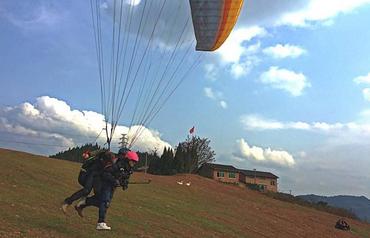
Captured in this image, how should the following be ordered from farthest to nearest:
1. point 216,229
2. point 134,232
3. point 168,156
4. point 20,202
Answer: point 168,156
point 216,229
point 20,202
point 134,232

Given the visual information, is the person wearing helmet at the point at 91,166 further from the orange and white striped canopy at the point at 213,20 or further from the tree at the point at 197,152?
the tree at the point at 197,152

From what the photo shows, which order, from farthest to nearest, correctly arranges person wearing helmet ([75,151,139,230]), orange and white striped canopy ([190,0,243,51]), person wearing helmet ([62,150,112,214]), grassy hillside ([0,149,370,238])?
orange and white striped canopy ([190,0,243,51])
grassy hillside ([0,149,370,238])
person wearing helmet ([62,150,112,214])
person wearing helmet ([75,151,139,230])

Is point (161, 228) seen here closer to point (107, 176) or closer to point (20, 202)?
point (20, 202)

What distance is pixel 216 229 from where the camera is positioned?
71.5 feet

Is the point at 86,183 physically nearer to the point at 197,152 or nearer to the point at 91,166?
the point at 91,166

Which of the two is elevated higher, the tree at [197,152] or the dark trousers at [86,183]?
the tree at [197,152]

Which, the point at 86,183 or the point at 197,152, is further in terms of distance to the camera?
the point at 197,152

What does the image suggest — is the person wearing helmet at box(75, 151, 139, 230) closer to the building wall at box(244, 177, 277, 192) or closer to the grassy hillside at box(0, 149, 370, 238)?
the grassy hillside at box(0, 149, 370, 238)

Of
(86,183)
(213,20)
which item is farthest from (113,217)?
(213,20)

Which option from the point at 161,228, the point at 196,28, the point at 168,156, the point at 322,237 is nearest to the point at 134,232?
the point at 161,228

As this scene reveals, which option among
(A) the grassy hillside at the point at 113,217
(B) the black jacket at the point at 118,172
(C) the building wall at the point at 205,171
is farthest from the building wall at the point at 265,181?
(B) the black jacket at the point at 118,172

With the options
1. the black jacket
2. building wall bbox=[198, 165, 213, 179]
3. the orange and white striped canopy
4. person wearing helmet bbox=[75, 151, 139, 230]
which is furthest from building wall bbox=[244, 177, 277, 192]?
the black jacket

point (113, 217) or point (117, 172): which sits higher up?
point (117, 172)

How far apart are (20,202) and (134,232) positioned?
477cm
